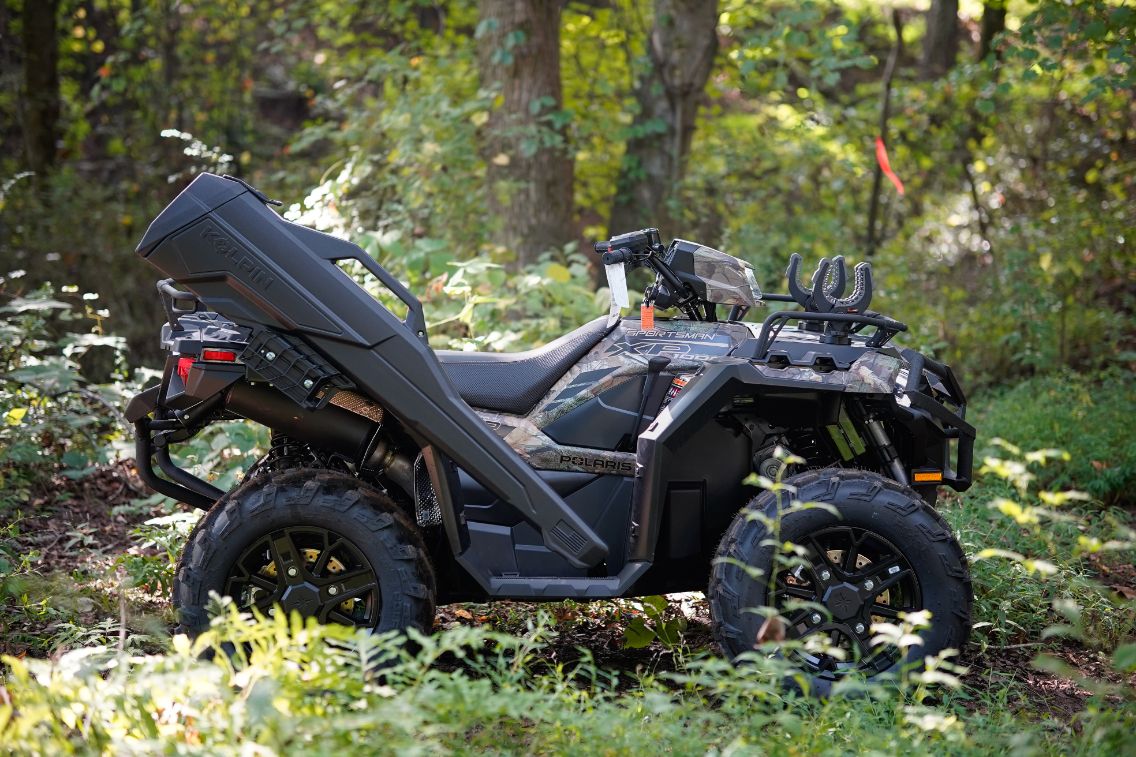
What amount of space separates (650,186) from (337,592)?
760 centimetres

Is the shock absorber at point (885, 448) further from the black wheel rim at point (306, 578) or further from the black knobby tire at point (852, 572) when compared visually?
the black wheel rim at point (306, 578)

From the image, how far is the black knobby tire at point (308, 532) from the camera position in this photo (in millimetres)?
3467

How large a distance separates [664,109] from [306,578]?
7.79 metres

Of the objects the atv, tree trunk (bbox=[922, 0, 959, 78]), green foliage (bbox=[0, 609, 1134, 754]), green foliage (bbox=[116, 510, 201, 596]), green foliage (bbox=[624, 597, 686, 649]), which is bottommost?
green foliage (bbox=[624, 597, 686, 649])

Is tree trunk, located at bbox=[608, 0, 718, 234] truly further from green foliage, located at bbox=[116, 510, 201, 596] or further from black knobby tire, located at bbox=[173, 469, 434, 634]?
black knobby tire, located at bbox=[173, 469, 434, 634]

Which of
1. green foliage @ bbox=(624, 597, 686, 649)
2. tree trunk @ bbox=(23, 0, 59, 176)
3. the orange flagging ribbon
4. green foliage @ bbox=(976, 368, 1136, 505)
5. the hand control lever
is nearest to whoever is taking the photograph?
the hand control lever

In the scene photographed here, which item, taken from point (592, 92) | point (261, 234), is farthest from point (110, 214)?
point (261, 234)

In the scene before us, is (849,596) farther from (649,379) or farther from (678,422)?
(649,379)

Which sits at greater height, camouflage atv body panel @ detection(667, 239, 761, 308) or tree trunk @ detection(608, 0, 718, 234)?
tree trunk @ detection(608, 0, 718, 234)

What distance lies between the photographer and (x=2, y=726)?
98.3 inches

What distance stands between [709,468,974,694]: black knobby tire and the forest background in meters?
0.27

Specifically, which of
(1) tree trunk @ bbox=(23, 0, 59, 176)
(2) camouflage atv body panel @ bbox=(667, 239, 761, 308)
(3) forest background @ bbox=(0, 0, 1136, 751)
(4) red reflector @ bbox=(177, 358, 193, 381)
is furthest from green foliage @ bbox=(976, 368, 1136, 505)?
(1) tree trunk @ bbox=(23, 0, 59, 176)

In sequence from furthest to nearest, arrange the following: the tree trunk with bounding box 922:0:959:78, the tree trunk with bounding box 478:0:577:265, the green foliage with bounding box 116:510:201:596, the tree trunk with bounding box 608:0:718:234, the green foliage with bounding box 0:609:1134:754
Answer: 1. the tree trunk with bounding box 922:0:959:78
2. the tree trunk with bounding box 608:0:718:234
3. the tree trunk with bounding box 478:0:577:265
4. the green foliage with bounding box 116:510:201:596
5. the green foliage with bounding box 0:609:1134:754

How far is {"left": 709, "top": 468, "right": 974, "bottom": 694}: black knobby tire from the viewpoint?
3.46m
